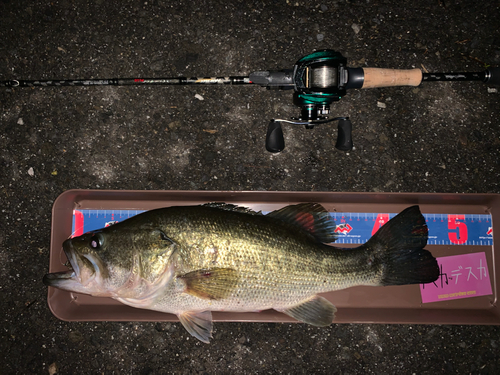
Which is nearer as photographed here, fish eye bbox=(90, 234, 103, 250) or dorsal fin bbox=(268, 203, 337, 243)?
fish eye bbox=(90, 234, 103, 250)

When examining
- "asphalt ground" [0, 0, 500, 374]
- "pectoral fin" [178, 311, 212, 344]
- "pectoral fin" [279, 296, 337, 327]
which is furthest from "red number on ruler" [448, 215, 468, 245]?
"pectoral fin" [178, 311, 212, 344]

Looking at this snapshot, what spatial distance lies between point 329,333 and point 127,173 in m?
2.29

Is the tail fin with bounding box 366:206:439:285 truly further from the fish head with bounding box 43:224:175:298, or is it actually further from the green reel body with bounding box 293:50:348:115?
the fish head with bounding box 43:224:175:298

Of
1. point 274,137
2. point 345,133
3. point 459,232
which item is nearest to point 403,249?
point 459,232

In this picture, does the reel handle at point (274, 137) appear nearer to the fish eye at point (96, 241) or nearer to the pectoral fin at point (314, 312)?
the pectoral fin at point (314, 312)

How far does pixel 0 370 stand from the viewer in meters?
2.94

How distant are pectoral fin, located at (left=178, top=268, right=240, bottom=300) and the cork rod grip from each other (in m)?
1.73

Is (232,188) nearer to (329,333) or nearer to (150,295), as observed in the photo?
(150,295)

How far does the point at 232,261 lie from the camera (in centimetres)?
220

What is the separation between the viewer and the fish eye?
83.6 inches

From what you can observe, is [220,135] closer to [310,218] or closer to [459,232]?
[310,218]

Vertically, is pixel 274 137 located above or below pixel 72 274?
above

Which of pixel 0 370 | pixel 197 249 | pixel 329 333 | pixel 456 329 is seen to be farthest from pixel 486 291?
pixel 0 370

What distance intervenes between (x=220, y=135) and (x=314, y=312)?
1665mm
